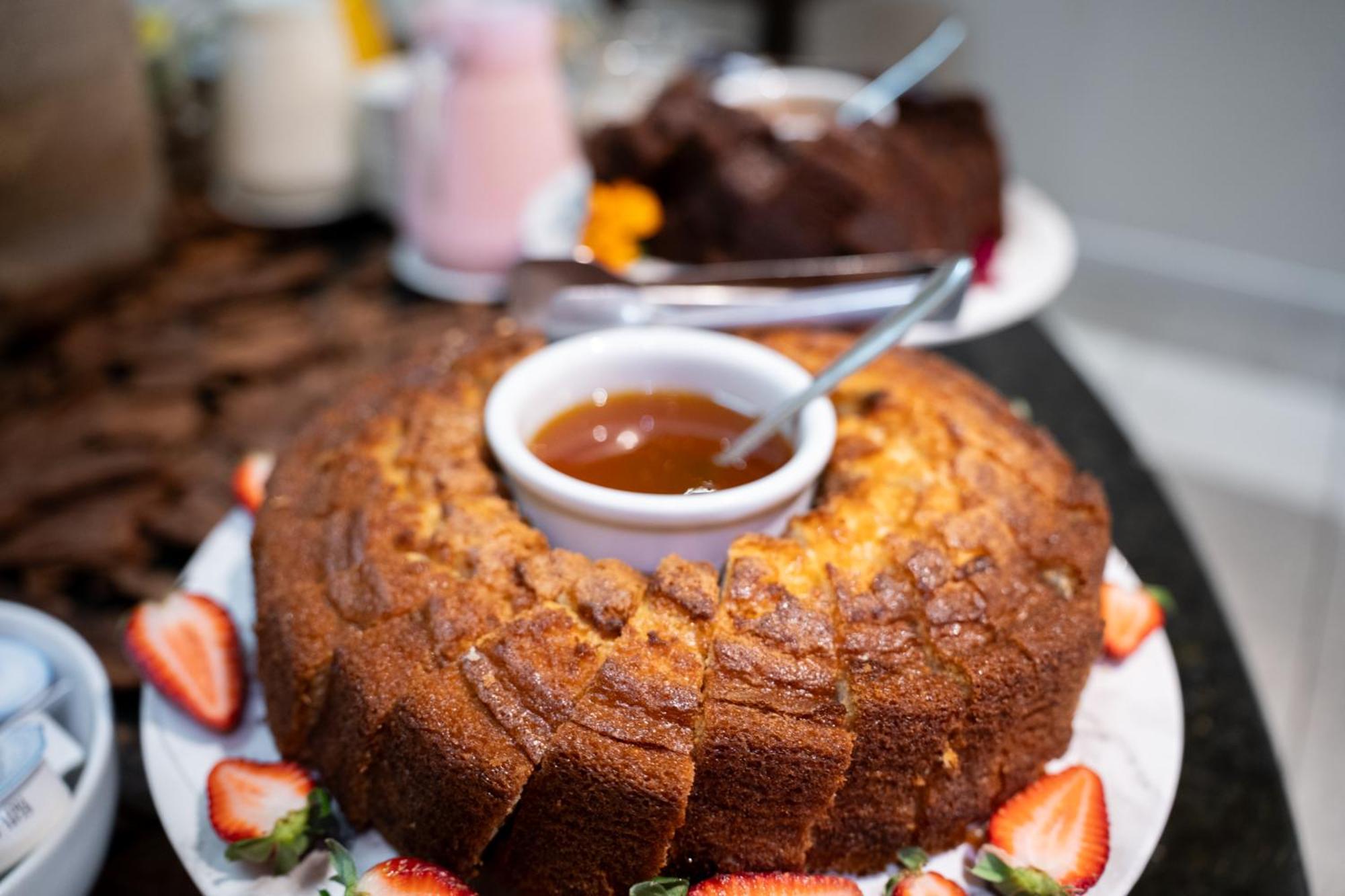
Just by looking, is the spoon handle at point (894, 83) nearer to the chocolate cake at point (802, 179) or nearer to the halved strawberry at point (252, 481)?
the chocolate cake at point (802, 179)

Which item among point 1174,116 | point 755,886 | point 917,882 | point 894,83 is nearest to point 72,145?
point 894,83

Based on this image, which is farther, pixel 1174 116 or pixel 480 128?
pixel 1174 116

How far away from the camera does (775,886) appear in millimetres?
1219

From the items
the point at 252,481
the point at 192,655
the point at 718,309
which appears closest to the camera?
the point at 192,655

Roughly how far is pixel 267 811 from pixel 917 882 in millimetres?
787

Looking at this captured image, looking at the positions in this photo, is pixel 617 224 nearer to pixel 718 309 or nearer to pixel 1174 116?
pixel 718 309

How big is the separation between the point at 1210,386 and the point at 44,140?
14.6ft

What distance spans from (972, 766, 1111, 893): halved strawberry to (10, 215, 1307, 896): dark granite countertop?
0.38m

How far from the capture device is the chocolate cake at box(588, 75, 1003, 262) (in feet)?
8.14

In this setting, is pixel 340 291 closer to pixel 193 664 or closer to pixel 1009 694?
pixel 193 664

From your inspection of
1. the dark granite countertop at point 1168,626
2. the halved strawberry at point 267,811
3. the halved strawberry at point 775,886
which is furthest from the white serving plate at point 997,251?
the halved strawberry at point 267,811

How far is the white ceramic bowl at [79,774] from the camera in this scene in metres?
1.22

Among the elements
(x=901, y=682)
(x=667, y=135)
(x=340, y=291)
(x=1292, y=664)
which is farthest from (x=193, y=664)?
(x=1292, y=664)

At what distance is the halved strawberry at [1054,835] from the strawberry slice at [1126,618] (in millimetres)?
243
